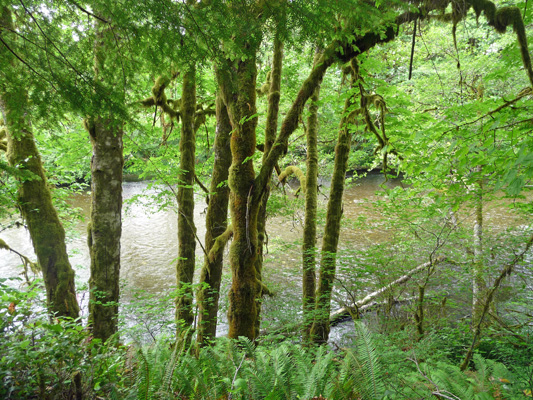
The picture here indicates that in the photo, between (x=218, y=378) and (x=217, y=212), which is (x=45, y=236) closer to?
(x=217, y=212)

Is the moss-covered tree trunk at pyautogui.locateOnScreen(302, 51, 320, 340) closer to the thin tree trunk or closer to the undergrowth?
the thin tree trunk

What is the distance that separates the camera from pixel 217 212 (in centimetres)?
506

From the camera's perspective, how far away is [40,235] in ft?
15.4

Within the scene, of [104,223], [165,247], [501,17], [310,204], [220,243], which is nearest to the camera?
[501,17]

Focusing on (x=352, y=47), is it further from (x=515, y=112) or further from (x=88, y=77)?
(x=88, y=77)

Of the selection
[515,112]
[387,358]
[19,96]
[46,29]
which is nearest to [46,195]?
[19,96]

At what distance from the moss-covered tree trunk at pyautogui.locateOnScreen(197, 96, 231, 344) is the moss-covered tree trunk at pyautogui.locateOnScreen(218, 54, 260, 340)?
4.63 ft

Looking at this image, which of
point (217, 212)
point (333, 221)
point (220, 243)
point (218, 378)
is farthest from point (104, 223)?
point (333, 221)

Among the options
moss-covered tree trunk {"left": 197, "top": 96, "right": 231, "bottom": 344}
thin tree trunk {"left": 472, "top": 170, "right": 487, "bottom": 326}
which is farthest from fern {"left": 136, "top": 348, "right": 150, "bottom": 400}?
thin tree trunk {"left": 472, "top": 170, "right": 487, "bottom": 326}

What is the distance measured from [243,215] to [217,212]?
1916mm

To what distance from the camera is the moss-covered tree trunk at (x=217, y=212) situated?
468 centimetres

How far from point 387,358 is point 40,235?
5.23 m

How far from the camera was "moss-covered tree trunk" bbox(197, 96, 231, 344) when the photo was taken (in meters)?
4.68

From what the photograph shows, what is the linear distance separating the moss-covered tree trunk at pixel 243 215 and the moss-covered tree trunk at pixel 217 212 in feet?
4.63
